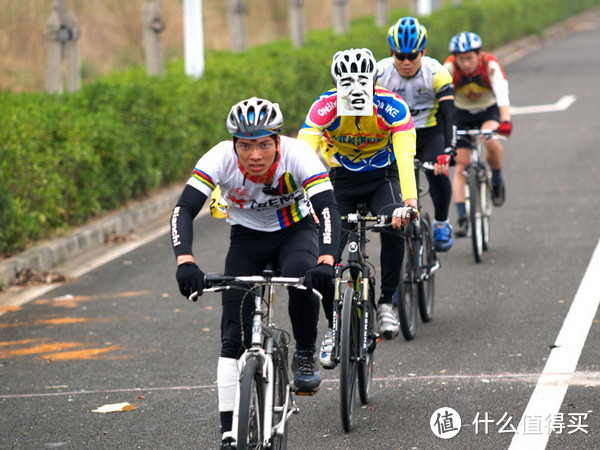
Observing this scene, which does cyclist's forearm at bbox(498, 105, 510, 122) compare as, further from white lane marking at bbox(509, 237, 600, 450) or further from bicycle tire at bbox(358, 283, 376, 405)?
bicycle tire at bbox(358, 283, 376, 405)

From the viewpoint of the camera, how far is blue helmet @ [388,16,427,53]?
27.8ft

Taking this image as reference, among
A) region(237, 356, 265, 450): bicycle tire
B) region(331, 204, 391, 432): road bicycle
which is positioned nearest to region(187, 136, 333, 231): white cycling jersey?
region(331, 204, 391, 432): road bicycle

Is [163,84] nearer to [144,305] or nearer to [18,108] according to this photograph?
[18,108]

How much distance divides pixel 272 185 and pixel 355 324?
43.4 inches

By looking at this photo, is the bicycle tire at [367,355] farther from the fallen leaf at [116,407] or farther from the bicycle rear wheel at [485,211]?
the bicycle rear wheel at [485,211]

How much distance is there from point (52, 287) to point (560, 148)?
398 inches

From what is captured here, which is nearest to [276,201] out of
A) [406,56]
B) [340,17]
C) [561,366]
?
[561,366]

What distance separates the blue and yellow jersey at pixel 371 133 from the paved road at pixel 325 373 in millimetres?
1278

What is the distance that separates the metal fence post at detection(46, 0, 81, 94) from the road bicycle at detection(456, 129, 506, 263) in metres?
5.67

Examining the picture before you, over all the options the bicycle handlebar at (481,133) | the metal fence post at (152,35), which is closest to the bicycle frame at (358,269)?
the bicycle handlebar at (481,133)

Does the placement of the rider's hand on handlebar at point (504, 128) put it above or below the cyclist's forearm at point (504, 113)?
below

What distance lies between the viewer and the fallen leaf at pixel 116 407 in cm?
672

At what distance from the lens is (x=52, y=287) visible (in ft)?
33.2

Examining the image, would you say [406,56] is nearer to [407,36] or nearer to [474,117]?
[407,36]
